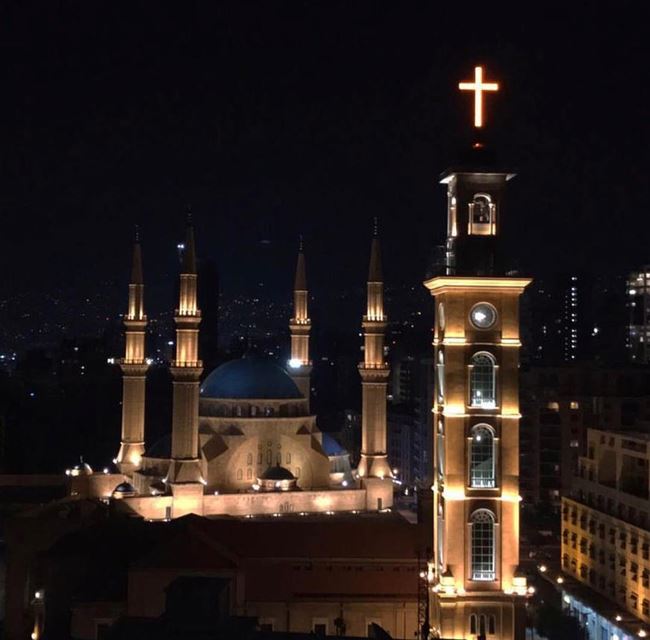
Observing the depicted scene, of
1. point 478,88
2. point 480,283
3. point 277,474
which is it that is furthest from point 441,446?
point 277,474

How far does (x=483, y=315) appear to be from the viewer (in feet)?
80.5

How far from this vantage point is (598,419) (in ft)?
190

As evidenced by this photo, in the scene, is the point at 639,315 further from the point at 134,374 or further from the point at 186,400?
the point at 186,400

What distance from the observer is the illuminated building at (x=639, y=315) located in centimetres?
8944

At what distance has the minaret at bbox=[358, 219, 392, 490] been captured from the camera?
45875 mm

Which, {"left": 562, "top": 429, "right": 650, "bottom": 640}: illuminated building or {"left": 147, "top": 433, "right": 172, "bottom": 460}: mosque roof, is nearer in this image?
{"left": 562, "top": 429, "right": 650, "bottom": 640}: illuminated building

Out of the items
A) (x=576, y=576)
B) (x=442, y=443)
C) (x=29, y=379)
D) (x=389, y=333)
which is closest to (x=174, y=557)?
(x=442, y=443)

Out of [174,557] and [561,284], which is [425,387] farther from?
[174,557]

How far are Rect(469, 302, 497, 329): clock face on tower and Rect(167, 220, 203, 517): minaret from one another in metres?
19.6

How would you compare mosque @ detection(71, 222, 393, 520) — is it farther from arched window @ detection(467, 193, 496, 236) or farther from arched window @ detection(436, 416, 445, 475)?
arched window @ detection(467, 193, 496, 236)

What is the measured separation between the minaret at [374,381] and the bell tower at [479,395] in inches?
832

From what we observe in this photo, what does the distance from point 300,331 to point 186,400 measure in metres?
9.94

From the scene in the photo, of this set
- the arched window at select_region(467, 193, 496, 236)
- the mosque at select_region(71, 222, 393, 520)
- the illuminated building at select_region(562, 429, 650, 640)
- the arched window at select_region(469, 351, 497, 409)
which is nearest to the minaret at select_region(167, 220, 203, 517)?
the mosque at select_region(71, 222, 393, 520)

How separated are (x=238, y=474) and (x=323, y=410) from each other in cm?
5690
